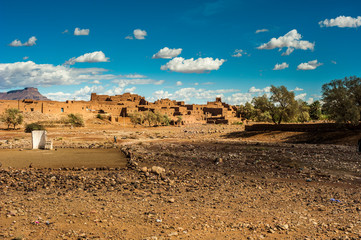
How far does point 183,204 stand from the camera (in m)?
8.05

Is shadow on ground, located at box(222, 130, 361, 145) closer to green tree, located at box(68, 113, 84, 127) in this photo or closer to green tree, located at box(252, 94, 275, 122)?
green tree, located at box(252, 94, 275, 122)

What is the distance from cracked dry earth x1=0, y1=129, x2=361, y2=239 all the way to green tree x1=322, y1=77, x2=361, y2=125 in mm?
14817

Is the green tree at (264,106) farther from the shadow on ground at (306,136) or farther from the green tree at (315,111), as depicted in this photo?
the green tree at (315,111)

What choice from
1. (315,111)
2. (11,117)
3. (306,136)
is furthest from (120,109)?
(306,136)

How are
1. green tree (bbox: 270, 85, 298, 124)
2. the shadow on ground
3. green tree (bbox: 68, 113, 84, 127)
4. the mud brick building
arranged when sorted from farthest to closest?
1. the mud brick building
2. green tree (bbox: 68, 113, 84, 127)
3. green tree (bbox: 270, 85, 298, 124)
4. the shadow on ground

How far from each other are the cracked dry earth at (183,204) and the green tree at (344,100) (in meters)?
14.8

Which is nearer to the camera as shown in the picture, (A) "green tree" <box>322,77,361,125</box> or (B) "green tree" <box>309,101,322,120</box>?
(A) "green tree" <box>322,77,361,125</box>

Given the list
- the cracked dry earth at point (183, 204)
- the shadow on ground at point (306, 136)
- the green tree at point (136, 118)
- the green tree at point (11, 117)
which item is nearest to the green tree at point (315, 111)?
the shadow on ground at point (306, 136)

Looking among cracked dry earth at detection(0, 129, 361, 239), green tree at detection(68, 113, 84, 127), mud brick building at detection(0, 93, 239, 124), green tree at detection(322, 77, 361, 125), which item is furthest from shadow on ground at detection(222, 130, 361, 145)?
mud brick building at detection(0, 93, 239, 124)

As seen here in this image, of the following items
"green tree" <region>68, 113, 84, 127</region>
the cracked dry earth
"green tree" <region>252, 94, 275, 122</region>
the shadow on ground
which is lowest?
the cracked dry earth

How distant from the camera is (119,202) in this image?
8.14 metres

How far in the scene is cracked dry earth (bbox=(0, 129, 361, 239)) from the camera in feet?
20.3

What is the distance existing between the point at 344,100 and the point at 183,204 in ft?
82.1

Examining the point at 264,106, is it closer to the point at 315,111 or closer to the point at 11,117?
the point at 315,111
